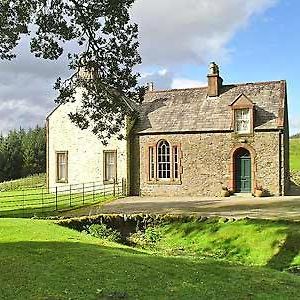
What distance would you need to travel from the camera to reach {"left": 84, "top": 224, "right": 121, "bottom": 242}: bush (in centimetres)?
2102

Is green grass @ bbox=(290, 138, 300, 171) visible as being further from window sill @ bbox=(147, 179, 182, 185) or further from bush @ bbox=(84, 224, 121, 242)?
bush @ bbox=(84, 224, 121, 242)

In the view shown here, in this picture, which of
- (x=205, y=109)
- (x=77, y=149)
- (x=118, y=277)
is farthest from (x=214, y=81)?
(x=118, y=277)

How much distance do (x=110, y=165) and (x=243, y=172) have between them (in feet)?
32.0

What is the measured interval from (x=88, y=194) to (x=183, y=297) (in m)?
26.6

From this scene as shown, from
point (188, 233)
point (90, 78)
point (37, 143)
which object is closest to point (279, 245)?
point (188, 233)

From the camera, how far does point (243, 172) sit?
33344mm

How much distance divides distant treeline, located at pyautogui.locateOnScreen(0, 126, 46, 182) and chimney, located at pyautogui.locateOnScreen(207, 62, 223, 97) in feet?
120

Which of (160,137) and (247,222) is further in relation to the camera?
(160,137)

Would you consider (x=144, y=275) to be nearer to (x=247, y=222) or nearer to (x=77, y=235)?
(x=77, y=235)

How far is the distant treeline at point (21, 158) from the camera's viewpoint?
65.3m

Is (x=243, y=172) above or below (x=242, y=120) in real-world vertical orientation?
below

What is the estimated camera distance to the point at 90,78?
17.5 metres

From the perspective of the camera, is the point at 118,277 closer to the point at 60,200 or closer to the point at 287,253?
the point at 287,253

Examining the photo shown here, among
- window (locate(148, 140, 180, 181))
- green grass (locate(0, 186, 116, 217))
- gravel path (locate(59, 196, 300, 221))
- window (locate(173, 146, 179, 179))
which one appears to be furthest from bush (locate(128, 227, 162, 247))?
window (locate(148, 140, 180, 181))
